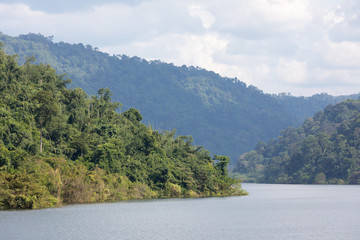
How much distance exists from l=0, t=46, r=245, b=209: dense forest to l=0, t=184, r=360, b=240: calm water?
383 centimetres

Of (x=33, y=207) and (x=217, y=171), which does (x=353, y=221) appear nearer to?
(x=33, y=207)

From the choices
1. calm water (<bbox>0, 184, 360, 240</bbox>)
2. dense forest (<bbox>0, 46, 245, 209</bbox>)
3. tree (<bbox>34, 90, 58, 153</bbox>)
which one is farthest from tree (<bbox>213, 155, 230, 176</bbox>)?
tree (<bbox>34, 90, 58, 153</bbox>)

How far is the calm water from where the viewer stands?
44000mm

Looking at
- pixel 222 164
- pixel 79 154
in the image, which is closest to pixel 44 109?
pixel 79 154

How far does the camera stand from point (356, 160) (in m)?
170

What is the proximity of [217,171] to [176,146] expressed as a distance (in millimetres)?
9175

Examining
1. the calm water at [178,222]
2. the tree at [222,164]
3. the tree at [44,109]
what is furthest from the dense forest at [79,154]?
the calm water at [178,222]

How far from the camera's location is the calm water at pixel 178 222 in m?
44.0

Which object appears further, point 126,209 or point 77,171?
point 77,171

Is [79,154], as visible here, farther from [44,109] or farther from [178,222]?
[178,222]

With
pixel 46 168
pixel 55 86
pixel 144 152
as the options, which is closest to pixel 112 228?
pixel 46 168

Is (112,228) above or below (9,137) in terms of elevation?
below

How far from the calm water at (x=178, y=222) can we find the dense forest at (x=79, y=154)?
3.83 m

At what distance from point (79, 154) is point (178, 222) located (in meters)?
33.4
